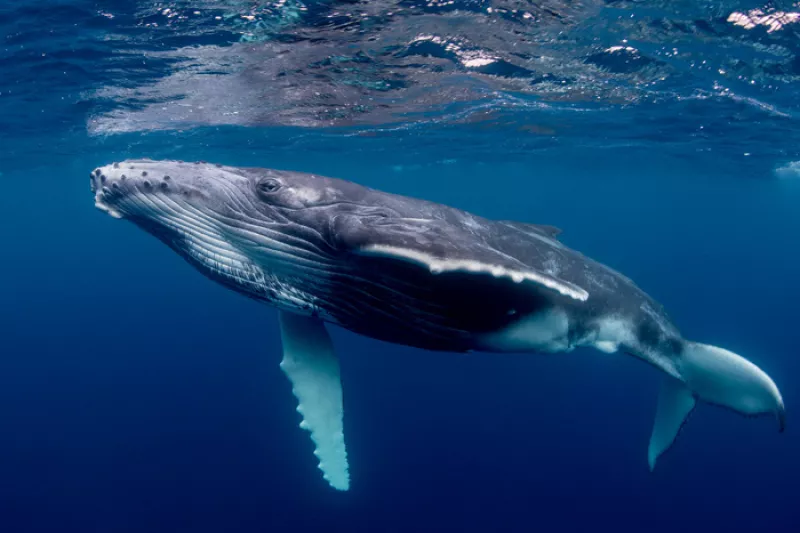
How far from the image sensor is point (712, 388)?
6598 mm

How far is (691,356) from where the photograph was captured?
6.49 metres

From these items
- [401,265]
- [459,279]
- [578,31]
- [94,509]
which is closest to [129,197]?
[401,265]

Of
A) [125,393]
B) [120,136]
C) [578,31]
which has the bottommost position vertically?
[125,393]

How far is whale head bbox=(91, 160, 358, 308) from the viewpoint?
13.4 ft

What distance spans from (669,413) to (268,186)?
22.4ft

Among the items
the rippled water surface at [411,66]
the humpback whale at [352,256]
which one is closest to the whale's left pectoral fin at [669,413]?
the humpback whale at [352,256]

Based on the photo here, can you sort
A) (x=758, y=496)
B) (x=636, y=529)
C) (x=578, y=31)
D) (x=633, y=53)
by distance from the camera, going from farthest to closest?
(x=758, y=496)
(x=636, y=529)
(x=633, y=53)
(x=578, y=31)

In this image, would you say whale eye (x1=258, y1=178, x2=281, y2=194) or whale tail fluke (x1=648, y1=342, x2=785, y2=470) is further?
whale tail fluke (x1=648, y1=342, x2=785, y2=470)

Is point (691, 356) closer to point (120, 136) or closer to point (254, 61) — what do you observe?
point (254, 61)

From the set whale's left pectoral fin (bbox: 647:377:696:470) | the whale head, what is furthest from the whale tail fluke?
the whale head

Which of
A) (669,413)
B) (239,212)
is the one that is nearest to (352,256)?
(239,212)

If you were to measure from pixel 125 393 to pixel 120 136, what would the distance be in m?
14.9

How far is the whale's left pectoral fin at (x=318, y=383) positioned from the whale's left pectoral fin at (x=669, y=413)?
497 centimetres

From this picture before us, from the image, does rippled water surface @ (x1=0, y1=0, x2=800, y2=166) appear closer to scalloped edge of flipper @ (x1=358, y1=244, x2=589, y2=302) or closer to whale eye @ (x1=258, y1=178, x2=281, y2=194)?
whale eye @ (x1=258, y1=178, x2=281, y2=194)
